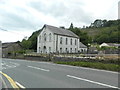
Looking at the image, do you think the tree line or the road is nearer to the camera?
the road

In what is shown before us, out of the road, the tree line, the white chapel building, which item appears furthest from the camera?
the tree line

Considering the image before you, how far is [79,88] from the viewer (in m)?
7.30

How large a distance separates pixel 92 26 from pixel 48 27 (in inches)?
6037

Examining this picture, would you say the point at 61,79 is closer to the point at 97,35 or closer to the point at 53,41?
the point at 53,41

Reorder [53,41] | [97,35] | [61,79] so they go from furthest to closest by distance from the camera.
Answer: [97,35], [53,41], [61,79]

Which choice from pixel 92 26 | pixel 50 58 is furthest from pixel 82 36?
pixel 92 26

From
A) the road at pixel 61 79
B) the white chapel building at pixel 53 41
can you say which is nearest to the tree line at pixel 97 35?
the white chapel building at pixel 53 41

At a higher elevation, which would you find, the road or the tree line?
the tree line

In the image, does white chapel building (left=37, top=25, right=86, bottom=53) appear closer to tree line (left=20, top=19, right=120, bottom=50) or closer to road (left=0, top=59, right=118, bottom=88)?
tree line (left=20, top=19, right=120, bottom=50)

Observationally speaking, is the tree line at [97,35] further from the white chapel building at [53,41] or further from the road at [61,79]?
the road at [61,79]

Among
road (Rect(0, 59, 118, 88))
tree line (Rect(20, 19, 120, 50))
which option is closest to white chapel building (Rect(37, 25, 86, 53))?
tree line (Rect(20, 19, 120, 50))

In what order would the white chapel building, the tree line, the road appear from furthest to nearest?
the tree line < the white chapel building < the road

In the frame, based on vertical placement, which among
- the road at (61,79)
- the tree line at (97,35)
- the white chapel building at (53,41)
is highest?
the tree line at (97,35)

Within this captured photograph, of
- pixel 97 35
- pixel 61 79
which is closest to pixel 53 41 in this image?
pixel 61 79
